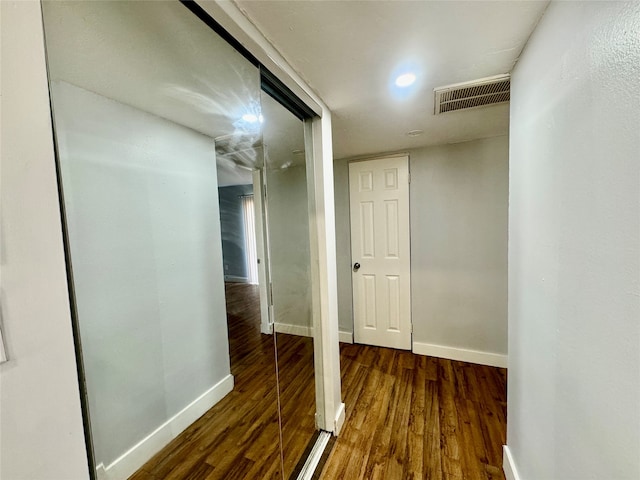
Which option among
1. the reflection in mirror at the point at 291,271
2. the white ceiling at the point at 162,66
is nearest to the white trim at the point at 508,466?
the reflection in mirror at the point at 291,271

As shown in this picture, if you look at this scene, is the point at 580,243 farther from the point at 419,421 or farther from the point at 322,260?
the point at 419,421

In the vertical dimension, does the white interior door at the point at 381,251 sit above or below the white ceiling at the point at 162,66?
below

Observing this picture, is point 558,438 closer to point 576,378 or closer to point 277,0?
point 576,378

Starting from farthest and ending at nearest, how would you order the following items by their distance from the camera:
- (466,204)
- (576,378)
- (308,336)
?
1. (466,204)
2. (308,336)
3. (576,378)

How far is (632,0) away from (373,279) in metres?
2.51

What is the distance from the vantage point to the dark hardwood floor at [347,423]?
142 cm

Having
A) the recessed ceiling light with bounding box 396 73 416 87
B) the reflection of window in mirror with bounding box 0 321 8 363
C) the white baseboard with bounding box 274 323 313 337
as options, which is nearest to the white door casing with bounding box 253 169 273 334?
the white baseboard with bounding box 274 323 313 337

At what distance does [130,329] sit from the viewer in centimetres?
120

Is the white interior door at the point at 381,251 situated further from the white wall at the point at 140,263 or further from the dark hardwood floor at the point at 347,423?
the white wall at the point at 140,263

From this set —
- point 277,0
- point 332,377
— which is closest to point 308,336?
point 332,377

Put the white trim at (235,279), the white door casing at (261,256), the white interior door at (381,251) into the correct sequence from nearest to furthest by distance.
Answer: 1. the white trim at (235,279)
2. the white door casing at (261,256)
3. the white interior door at (381,251)

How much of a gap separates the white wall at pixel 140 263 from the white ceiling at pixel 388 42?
2.30 ft

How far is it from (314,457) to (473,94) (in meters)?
2.42

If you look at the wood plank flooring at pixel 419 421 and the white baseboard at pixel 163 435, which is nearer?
the white baseboard at pixel 163 435
